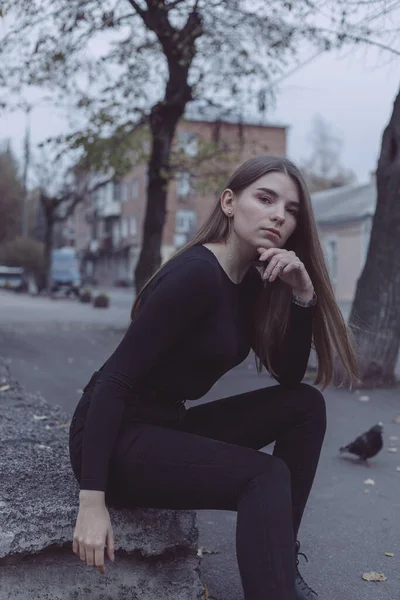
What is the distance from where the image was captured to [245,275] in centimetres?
301

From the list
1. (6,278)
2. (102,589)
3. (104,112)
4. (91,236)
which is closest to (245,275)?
(102,589)

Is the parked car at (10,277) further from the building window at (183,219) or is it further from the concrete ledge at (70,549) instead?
the concrete ledge at (70,549)

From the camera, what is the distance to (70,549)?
268cm

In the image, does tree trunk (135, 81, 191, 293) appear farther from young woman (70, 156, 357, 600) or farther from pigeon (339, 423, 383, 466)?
young woman (70, 156, 357, 600)

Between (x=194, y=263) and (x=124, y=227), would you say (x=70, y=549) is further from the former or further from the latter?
(x=124, y=227)

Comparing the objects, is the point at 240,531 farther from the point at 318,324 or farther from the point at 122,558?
the point at 318,324

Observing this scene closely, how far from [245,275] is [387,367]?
6.61 m

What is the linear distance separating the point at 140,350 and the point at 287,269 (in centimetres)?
66

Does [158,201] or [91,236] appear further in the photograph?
[91,236]

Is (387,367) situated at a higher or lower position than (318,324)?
lower

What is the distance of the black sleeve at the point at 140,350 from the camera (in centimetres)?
239

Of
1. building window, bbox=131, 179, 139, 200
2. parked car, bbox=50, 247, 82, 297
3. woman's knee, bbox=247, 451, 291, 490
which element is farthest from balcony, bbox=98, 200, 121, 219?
woman's knee, bbox=247, 451, 291, 490

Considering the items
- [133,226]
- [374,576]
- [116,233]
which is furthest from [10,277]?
[374,576]

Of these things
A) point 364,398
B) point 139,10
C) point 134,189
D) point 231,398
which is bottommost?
point 364,398
